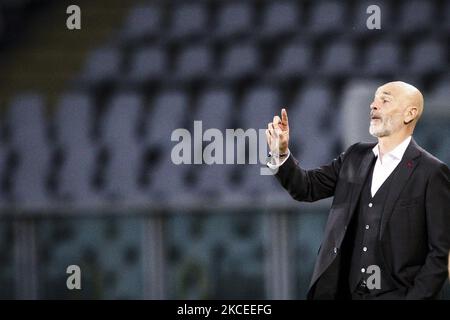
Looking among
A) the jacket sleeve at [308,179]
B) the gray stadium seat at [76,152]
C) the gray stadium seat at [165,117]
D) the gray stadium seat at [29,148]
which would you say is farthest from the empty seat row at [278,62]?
the jacket sleeve at [308,179]

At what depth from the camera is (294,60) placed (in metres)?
5.23

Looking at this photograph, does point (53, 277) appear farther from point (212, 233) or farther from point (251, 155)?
point (251, 155)

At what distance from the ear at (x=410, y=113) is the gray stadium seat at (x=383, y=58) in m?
2.91

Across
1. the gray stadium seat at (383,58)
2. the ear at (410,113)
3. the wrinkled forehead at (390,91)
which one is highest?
the gray stadium seat at (383,58)

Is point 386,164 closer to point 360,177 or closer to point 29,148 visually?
point 360,177

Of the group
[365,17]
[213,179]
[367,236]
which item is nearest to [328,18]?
[365,17]

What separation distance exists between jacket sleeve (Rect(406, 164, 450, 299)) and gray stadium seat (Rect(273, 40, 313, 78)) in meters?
3.18

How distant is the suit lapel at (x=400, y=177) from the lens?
2016 mm

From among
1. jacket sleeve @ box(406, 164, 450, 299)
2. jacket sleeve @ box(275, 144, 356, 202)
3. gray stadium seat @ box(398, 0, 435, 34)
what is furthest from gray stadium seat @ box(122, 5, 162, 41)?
jacket sleeve @ box(406, 164, 450, 299)

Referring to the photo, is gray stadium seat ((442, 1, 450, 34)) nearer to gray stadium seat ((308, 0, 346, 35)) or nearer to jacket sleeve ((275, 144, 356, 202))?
gray stadium seat ((308, 0, 346, 35))

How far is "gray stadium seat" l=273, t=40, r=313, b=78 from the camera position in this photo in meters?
5.19

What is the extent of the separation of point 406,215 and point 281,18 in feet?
11.7

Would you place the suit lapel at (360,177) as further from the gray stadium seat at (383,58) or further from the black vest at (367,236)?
the gray stadium seat at (383,58)

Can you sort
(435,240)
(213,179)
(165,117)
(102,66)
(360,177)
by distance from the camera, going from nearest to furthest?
(435,240) < (360,177) < (213,179) < (165,117) < (102,66)
